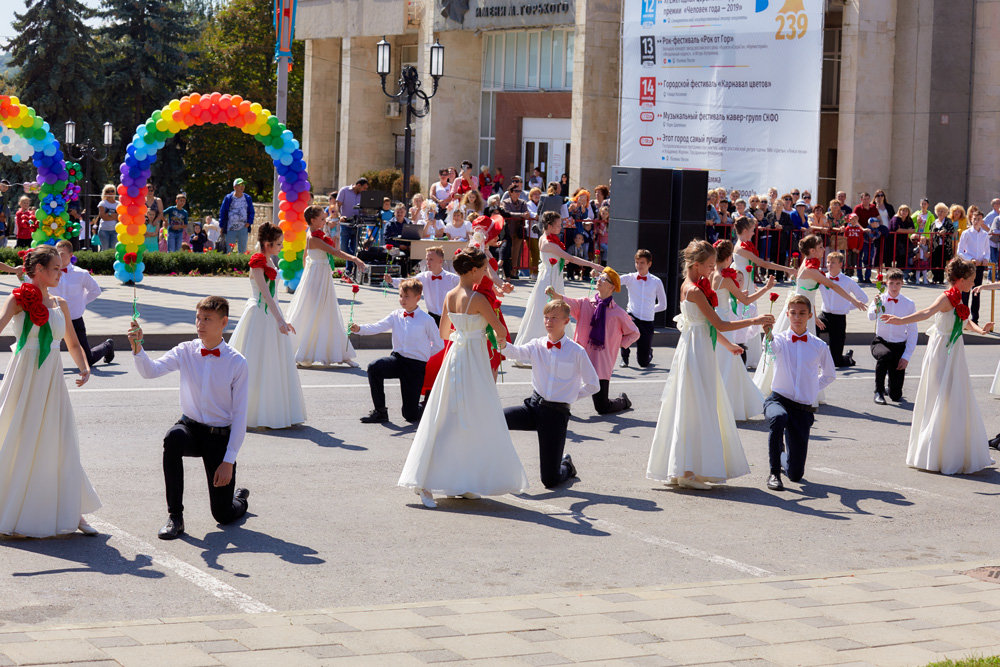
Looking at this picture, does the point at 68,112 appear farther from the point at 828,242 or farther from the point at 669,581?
the point at 669,581

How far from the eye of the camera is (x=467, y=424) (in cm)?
934

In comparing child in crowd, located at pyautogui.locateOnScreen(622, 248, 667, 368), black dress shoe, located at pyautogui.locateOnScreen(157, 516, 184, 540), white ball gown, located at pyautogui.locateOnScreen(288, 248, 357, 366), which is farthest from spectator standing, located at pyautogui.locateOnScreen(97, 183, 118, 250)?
black dress shoe, located at pyautogui.locateOnScreen(157, 516, 184, 540)

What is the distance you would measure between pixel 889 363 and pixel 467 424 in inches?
285

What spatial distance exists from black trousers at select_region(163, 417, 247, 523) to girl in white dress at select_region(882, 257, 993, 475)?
19.0ft

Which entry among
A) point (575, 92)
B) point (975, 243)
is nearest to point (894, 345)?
point (975, 243)

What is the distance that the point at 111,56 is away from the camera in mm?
63125

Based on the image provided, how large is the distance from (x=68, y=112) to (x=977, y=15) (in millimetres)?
40901

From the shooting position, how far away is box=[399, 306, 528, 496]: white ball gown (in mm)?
9367

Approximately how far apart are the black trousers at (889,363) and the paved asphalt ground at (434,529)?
2201 millimetres

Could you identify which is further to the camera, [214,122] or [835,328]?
[214,122]

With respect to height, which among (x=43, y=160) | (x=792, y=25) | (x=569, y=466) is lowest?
(x=569, y=466)

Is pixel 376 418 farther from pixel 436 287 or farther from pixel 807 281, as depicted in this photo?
pixel 807 281

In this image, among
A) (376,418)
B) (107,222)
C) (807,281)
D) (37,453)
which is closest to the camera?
(37,453)

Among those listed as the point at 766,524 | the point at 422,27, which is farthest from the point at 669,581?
the point at 422,27
